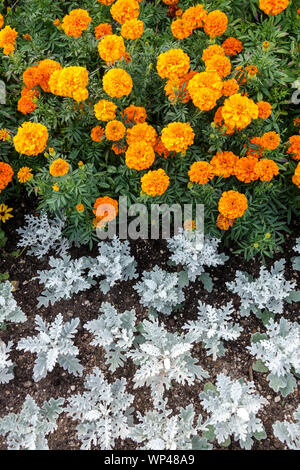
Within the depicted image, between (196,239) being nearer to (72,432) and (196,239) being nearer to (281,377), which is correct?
(281,377)

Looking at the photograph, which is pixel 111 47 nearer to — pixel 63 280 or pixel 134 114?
pixel 134 114

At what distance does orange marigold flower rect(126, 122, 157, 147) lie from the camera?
2850mm

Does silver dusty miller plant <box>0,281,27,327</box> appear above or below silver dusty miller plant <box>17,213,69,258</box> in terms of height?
below

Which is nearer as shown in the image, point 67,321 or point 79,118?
point 79,118

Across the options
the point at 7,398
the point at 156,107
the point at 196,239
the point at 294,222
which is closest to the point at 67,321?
the point at 7,398

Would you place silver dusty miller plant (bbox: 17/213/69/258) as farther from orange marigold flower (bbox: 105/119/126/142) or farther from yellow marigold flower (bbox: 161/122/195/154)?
yellow marigold flower (bbox: 161/122/195/154)

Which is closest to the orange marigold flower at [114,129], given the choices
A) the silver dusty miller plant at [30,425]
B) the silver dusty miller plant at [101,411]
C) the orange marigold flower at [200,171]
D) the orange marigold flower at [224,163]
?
the orange marigold flower at [200,171]

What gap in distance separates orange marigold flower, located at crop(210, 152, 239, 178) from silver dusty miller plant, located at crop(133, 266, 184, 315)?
89 centimetres

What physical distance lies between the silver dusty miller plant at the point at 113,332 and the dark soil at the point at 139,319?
0.38 ft

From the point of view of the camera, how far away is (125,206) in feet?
10.9

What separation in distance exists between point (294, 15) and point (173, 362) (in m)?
2.84

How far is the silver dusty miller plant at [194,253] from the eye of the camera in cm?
337

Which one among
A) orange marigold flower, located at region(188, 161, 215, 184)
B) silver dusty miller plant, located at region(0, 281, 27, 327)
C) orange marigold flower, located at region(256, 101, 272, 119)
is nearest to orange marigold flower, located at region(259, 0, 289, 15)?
orange marigold flower, located at region(256, 101, 272, 119)

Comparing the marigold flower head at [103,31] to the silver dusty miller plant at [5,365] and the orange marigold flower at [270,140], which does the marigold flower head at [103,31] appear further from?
the silver dusty miller plant at [5,365]
